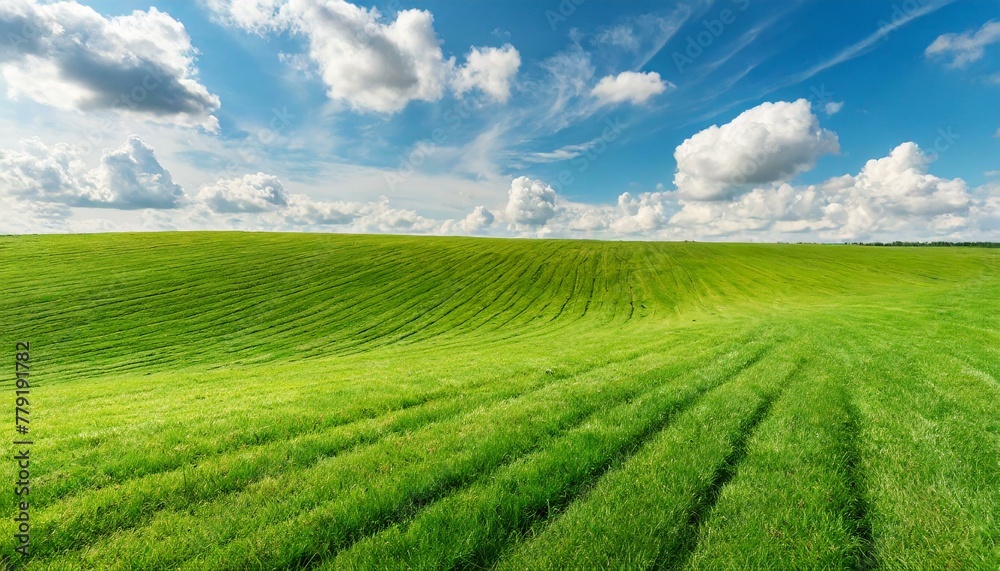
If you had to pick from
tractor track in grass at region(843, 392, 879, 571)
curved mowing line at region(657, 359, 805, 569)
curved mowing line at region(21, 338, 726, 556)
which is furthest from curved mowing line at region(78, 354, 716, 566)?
tractor track in grass at region(843, 392, 879, 571)

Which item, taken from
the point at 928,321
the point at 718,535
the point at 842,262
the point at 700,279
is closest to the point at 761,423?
the point at 718,535

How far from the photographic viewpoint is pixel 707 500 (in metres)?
5.15

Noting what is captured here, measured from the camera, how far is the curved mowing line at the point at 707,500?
417 cm

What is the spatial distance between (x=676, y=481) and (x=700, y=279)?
6170 centimetres

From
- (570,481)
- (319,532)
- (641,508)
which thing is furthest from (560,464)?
(319,532)

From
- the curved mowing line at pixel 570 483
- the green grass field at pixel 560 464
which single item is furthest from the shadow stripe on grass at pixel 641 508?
the curved mowing line at pixel 570 483

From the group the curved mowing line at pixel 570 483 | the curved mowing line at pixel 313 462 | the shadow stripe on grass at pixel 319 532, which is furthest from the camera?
the curved mowing line at pixel 313 462

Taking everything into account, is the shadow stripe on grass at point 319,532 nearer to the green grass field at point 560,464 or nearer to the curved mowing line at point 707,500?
the green grass field at point 560,464

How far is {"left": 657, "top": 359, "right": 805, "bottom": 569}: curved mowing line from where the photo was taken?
417 centimetres

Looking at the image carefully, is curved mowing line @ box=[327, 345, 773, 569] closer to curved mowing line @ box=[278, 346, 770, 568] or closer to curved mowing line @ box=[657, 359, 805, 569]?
curved mowing line @ box=[278, 346, 770, 568]

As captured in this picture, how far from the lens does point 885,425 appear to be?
24.1ft

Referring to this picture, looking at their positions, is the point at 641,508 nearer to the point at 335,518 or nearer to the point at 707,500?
the point at 707,500

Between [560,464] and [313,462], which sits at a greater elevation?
[560,464]

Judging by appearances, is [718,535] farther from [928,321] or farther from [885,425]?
[928,321]
